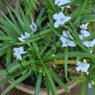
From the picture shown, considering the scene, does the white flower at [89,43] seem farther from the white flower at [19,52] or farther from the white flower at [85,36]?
the white flower at [19,52]

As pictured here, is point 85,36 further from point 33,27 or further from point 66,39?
point 33,27

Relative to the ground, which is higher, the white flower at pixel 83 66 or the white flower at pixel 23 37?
the white flower at pixel 23 37

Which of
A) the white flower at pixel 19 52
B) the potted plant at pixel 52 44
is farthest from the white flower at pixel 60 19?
the white flower at pixel 19 52

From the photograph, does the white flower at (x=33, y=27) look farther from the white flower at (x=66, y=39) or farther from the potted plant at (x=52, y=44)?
the white flower at (x=66, y=39)

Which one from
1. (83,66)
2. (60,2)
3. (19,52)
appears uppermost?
(60,2)

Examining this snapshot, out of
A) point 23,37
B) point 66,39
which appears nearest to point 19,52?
point 23,37

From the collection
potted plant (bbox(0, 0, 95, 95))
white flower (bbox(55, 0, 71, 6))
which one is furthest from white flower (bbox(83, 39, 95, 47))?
white flower (bbox(55, 0, 71, 6))

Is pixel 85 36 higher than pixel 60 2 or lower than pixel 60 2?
lower

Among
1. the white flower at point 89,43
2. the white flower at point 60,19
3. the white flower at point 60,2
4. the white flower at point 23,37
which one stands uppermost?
the white flower at point 60,2

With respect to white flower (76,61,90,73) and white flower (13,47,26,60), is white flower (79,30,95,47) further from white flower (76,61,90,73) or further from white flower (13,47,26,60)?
white flower (13,47,26,60)
